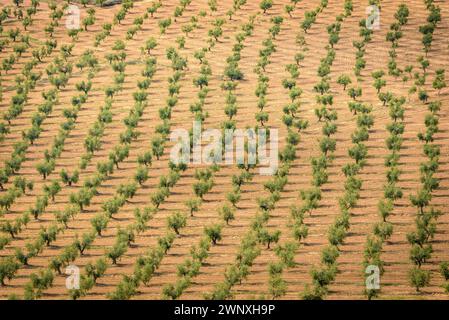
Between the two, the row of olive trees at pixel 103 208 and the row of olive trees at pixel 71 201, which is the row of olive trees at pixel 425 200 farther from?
the row of olive trees at pixel 71 201

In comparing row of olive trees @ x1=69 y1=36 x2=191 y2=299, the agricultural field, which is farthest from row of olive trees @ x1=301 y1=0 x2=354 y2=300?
row of olive trees @ x1=69 y1=36 x2=191 y2=299

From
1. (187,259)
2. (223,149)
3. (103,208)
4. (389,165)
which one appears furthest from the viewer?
(223,149)

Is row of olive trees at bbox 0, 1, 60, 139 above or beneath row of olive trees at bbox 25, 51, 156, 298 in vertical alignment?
above

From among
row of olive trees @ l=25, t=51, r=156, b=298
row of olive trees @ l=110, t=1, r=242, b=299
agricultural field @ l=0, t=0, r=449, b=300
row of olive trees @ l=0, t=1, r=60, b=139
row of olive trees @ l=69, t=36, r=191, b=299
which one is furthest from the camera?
row of olive trees @ l=0, t=1, r=60, b=139

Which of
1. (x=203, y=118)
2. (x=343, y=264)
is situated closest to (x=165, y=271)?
(x=343, y=264)

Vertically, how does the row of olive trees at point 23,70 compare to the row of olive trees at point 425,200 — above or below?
above

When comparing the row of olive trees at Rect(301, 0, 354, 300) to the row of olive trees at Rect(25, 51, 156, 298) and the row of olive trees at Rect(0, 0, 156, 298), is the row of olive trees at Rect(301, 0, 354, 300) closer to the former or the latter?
the row of olive trees at Rect(25, 51, 156, 298)

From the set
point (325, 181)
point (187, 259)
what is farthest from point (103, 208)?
point (325, 181)

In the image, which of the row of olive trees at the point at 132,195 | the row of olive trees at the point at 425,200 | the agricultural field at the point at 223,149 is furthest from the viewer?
the row of olive trees at the point at 132,195

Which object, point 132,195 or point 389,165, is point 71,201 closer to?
point 132,195

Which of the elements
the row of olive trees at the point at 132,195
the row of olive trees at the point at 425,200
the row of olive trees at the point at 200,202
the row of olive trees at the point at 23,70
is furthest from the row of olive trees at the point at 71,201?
the row of olive trees at the point at 425,200
